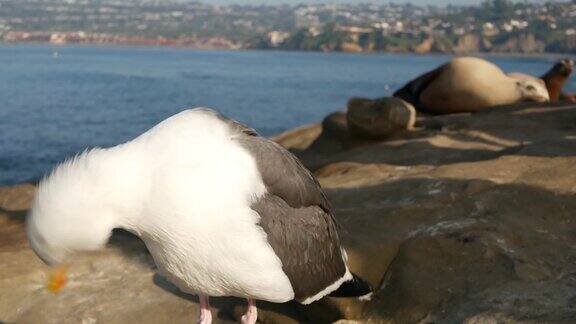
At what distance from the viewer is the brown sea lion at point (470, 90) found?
14133 mm

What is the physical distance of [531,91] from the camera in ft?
48.4

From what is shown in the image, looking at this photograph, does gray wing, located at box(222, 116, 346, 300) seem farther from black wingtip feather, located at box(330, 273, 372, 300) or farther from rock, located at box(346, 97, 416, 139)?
rock, located at box(346, 97, 416, 139)

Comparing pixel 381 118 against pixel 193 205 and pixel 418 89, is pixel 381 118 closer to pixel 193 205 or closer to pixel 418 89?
pixel 418 89

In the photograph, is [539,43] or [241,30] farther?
[241,30]

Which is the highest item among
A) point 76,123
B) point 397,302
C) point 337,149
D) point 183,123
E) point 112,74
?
point 183,123

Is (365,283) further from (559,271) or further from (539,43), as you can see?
(539,43)

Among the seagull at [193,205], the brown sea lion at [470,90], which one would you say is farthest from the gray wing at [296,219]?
the brown sea lion at [470,90]

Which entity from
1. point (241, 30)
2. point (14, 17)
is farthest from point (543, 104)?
point (241, 30)

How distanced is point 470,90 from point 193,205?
1076 cm

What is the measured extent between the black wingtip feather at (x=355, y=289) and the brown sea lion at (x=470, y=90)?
9.03 m

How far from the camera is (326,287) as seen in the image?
17.1ft

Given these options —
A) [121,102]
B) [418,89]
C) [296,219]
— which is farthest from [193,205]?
[121,102]

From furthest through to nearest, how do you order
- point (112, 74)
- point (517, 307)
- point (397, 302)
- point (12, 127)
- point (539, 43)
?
point (539, 43)
point (112, 74)
point (12, 127)
point (397, 302)
point (517, 307)

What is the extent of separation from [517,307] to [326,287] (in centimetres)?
117
